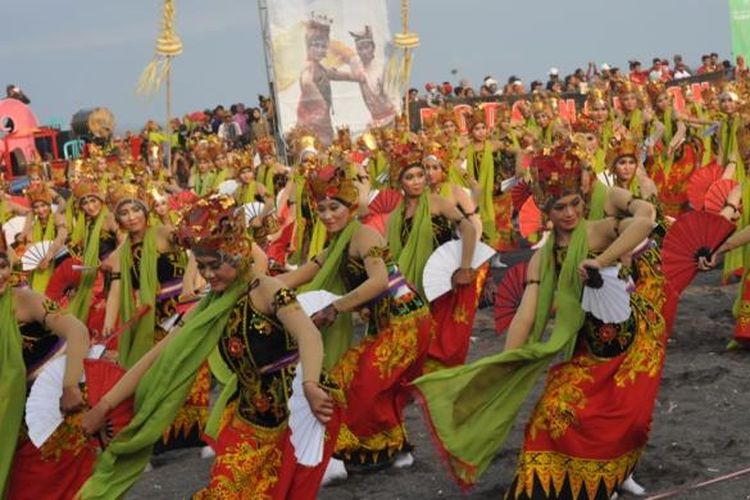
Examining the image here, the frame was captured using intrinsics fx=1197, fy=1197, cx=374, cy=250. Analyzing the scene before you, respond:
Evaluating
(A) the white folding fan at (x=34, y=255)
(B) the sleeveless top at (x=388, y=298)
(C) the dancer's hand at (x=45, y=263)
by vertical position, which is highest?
→ (B) the sleeveless top at (x=388, y=298)

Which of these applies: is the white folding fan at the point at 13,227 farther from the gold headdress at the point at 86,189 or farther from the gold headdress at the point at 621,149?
the gold headdress at the point at 621,149

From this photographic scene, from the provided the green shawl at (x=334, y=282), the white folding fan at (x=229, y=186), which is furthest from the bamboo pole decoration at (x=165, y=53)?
the green shawl at (x=334, y=282)

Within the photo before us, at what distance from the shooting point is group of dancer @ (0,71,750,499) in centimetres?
445

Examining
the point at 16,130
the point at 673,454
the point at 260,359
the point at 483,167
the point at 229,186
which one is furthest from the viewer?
the point at 16,130

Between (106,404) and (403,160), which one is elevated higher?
(403,160)

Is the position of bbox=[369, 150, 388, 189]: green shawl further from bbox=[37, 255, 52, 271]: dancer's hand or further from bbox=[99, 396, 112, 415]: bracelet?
bbox=[99, 396, 112, 415]: bracelet

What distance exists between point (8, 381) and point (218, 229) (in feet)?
→ 4.00

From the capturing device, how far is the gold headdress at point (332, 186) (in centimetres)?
595

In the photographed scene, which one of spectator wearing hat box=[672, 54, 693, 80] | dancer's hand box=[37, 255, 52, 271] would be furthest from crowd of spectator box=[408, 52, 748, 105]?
dancer's hand box=[37, 255, 52, 271]

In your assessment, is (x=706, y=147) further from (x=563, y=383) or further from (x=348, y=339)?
(x=563, y=383)

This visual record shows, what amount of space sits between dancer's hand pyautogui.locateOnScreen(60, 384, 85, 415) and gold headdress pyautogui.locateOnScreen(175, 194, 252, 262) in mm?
828

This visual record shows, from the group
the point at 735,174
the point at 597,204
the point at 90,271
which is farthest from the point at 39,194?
the point at 597,204

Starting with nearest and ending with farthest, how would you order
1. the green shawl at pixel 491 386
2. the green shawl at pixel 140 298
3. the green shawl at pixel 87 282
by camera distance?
the green shawl at pixel 491 386 → the green shawl at pixel 140 298 → the green shawl at pixel 87 282

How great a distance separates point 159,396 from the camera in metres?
4.39
